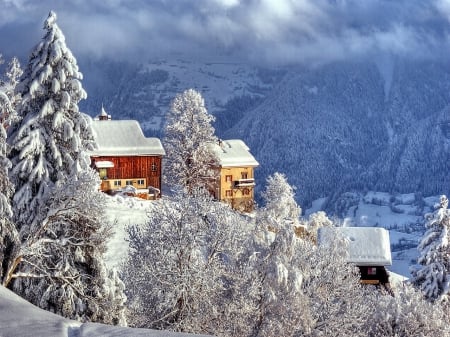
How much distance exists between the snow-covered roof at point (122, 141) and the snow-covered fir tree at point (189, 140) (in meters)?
11.3

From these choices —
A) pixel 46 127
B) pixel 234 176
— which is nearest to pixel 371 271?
pixel 234 176

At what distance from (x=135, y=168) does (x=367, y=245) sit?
28.7 meters

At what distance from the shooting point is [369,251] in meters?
63.2

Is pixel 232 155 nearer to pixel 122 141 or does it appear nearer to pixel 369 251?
pixel 122 141

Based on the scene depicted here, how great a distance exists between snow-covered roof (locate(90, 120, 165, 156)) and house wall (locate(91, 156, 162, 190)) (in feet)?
2.34

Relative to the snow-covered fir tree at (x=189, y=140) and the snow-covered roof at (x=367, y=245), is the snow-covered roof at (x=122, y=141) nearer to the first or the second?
the snow-covered fir tree at (x=189, y=140)

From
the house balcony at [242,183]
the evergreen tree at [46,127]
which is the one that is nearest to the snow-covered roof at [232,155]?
the house balcony at [242,183]

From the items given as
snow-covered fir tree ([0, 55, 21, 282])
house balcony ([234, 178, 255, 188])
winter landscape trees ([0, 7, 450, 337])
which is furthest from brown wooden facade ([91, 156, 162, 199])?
snow-covered fir tree ([0, 55, 21, 282])

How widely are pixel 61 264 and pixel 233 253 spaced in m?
7.04

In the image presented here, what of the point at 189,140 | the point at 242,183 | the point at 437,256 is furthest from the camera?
the point at 242,183

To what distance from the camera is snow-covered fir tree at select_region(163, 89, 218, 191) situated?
219ft

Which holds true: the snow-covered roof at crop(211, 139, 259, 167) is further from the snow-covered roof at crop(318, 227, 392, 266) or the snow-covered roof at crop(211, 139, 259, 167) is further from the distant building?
the snow-covered roof at crop(318, 227, 392, 266)

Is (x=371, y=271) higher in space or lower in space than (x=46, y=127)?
lower

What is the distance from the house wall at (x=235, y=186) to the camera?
283ft
